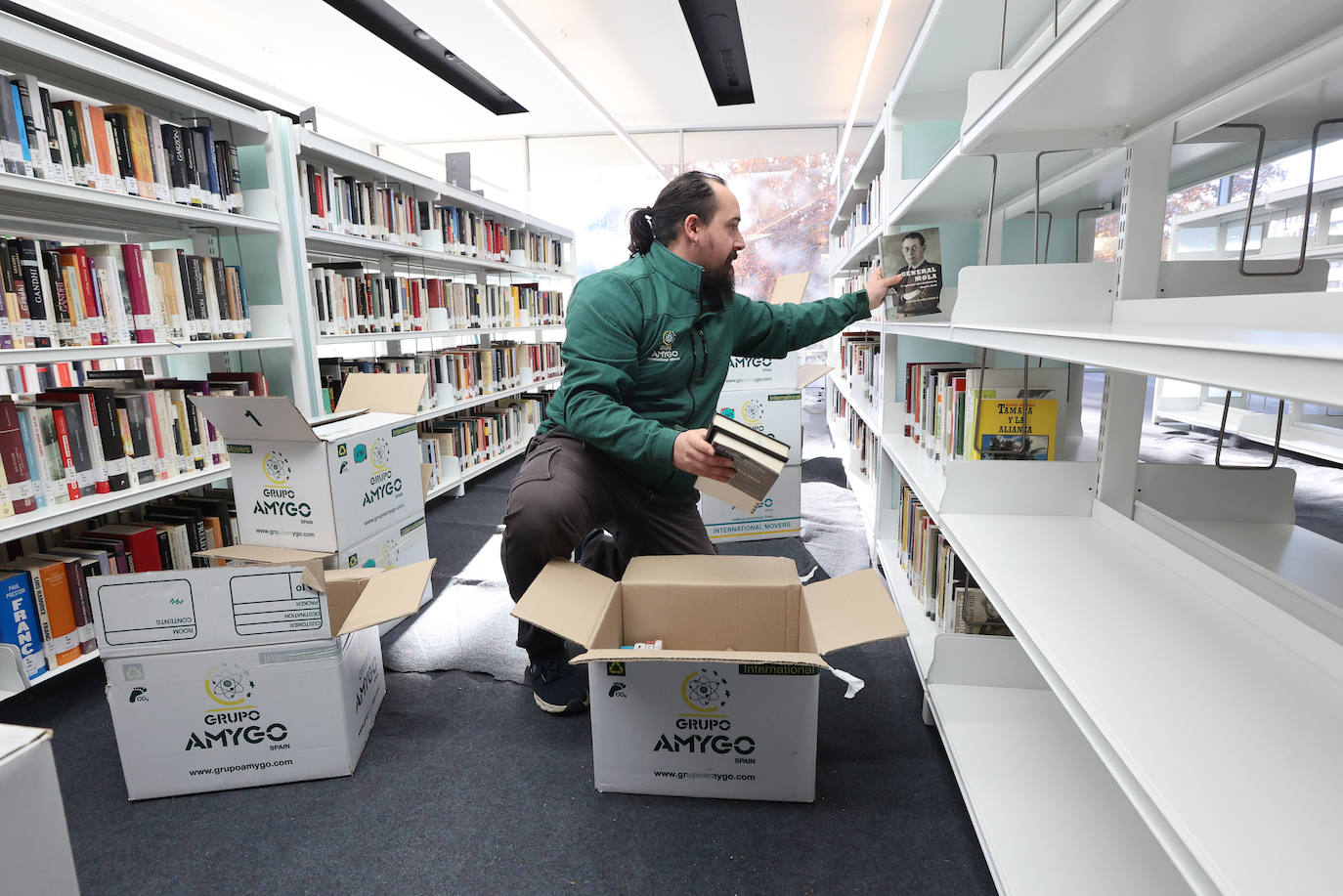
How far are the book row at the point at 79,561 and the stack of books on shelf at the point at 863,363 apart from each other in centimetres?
261

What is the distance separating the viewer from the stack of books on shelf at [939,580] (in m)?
1.56

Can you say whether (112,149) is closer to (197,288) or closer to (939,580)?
(197,288)

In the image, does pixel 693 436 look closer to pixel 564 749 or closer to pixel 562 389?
pixel 562 389

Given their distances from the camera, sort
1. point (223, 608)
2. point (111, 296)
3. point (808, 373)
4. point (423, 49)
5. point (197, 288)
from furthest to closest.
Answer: point (423, 49)
point (808, 373)
point (197, 288)
point (111, 296)
point (223, 608)

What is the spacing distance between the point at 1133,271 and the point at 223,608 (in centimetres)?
196

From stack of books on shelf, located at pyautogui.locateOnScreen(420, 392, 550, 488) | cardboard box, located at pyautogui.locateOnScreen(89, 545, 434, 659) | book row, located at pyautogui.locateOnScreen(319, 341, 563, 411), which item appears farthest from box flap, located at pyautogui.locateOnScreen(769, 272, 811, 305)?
cardboard box, located at pyautogui.locateOnScreen(89, 545, 434, 659)

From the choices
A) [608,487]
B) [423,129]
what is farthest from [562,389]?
[423,129]

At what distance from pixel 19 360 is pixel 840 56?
569cm

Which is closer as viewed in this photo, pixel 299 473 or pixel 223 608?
pixel 223 608

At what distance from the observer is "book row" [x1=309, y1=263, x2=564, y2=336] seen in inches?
118

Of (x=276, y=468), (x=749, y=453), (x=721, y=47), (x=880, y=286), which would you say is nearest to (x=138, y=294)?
(x=276, y=468)

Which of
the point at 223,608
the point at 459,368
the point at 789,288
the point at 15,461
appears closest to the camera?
the point at 223,608

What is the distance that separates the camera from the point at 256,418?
1.84m

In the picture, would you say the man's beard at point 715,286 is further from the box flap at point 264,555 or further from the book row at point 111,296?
the book row at point 111,296
